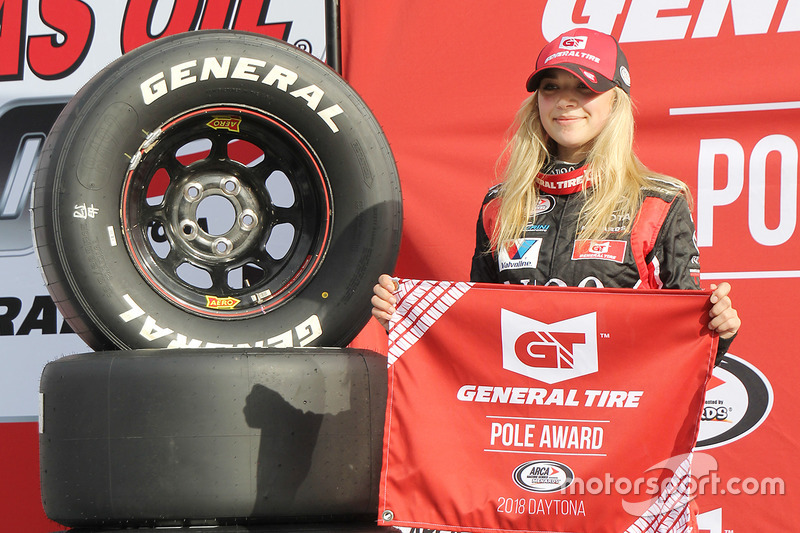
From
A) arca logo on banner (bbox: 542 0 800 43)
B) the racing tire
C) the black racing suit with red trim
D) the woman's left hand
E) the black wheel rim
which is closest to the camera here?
the woman's left hand

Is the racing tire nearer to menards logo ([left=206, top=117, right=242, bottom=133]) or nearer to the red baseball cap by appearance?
menards logo ([left=206, top=117, right=242, bottom=133])

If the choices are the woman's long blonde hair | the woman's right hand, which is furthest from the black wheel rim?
the woman's long blonde hair

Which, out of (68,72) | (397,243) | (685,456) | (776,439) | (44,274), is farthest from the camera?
(68,72)

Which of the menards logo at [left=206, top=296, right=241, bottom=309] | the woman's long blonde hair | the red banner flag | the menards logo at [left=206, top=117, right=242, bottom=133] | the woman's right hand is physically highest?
A: the menards logo at [left=206, top=117, right=242, bottom=133]

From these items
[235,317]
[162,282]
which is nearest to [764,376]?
[235,317]

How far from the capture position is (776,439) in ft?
11.5

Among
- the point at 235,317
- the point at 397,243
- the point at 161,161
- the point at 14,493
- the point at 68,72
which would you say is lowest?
the point at 14,493

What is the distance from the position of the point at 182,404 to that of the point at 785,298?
7.92ft

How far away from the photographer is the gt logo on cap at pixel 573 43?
237 cm

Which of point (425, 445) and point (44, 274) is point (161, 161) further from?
point (425, 445)

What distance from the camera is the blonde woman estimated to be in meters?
2.26

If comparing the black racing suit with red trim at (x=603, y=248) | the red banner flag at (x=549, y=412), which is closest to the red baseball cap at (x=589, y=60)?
the black racing suit with red trim at (x=603, y=248)

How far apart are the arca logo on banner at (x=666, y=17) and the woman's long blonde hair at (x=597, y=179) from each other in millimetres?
1434

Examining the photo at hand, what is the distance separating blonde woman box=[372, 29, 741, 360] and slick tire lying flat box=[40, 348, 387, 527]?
1.33 feet
